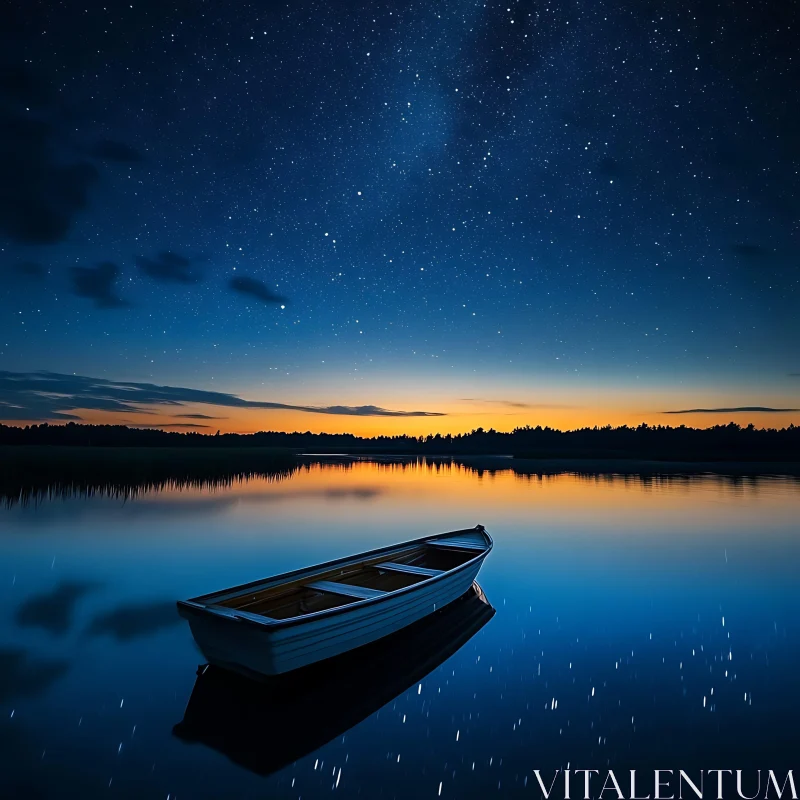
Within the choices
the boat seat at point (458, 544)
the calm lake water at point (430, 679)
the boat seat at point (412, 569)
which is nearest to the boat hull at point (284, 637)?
the calm lake water at point (430, 679)

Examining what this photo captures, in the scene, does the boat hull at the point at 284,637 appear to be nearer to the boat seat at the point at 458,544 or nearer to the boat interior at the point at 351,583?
the boat interior at the point at 351,583

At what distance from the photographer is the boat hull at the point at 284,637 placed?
562 cm

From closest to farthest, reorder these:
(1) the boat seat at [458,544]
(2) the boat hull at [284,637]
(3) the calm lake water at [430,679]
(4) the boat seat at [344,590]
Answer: (3) the calm lake water at [430,679]
(2) the boat hull at [284,637]
(4) the boat seat at [344,590]
(1) the boat seat at [458,544]

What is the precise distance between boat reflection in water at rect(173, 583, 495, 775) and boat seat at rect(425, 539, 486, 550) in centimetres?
284

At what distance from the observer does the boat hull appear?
562 cm

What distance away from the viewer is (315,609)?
24.9ft

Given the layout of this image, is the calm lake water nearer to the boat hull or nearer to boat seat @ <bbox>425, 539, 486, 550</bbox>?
the boat hull

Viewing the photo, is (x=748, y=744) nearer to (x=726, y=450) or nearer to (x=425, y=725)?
(x=425, y=725)

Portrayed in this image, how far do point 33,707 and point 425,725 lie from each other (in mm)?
4461

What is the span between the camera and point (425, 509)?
79.8 ft

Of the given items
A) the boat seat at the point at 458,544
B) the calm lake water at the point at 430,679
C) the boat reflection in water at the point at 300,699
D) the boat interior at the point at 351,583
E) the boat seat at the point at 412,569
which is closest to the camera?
the calm lake water at the point at 430,679

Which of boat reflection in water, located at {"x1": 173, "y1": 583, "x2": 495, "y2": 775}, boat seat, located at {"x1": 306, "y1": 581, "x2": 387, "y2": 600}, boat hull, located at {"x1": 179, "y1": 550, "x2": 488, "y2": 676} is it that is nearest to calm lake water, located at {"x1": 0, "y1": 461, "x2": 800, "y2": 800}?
boat reflection in water, located at {"x1": 173, "y1": 583, "x2": 495, "y2": 775}

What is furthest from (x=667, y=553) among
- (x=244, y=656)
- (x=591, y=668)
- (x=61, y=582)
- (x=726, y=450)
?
(x=726, y=450)

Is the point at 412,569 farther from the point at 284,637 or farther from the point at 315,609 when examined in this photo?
the point at 284,637
